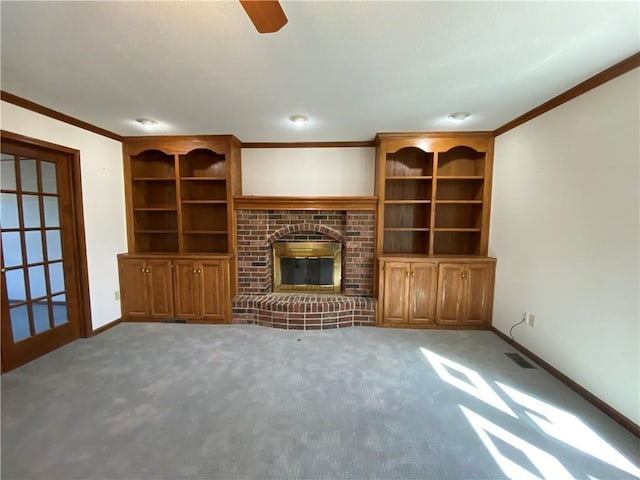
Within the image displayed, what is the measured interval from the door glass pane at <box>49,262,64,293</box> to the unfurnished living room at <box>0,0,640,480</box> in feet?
0.10

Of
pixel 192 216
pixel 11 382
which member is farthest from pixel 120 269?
pixel 11 382

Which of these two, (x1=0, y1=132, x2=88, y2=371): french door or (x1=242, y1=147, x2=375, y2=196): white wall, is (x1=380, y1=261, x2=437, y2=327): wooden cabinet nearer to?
(x1=242, y1=147, x2=375, y2=196): white wall

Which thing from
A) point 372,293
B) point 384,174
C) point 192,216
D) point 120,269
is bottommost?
point 372,293

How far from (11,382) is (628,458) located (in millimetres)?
→ 4299

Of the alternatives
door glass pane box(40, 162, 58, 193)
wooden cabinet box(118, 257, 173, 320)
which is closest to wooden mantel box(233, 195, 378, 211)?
wooden cabinet box(118, 257, 173, 320)

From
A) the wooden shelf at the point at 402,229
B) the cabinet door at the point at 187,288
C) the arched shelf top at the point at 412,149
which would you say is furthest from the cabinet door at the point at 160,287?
the arched shelf top at the point at 412,149

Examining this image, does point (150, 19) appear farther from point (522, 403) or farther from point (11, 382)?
point (522, 403)

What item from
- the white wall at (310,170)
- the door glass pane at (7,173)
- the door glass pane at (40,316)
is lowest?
the door glass pane at (40,316)

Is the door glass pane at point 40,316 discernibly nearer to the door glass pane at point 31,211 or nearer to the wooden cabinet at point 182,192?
the door glass pane at point 31,211

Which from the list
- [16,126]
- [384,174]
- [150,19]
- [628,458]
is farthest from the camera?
[384,174]

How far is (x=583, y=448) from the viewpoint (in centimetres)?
157

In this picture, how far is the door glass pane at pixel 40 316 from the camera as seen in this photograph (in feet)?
8.41

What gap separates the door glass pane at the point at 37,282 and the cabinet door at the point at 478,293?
15.0ft

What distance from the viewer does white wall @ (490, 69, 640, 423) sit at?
1744 mm
